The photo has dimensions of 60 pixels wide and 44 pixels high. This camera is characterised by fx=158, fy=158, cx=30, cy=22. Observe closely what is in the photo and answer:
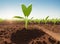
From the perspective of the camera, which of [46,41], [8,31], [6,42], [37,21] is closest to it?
[6,42]

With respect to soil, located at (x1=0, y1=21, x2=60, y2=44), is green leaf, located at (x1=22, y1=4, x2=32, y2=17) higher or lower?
higher

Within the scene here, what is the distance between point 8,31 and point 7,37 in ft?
0.51

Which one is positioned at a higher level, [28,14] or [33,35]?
[28,14]

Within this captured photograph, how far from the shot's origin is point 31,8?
237cm

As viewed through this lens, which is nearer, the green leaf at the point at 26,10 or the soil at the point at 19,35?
the soil at the point at 19,35

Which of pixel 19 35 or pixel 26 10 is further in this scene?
pixel 26 10

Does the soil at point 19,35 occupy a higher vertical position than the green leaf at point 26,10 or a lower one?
lower

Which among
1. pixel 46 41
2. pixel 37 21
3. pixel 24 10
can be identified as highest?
pixel 24 10

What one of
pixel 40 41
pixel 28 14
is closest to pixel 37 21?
pixel 28 14

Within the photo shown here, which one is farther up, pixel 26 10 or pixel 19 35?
pixel 26 10

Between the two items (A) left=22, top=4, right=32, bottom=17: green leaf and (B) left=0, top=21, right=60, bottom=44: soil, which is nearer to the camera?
(B) left=0, top=21, right=60, bottom=44: soil

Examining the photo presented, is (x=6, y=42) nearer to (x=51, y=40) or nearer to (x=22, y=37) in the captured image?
(x=22, y=37)

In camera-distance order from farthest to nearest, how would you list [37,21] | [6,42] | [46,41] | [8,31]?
[37,21] → [8,31] → [46,41] → [6,42]

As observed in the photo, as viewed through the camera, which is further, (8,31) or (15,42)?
(8,31)
